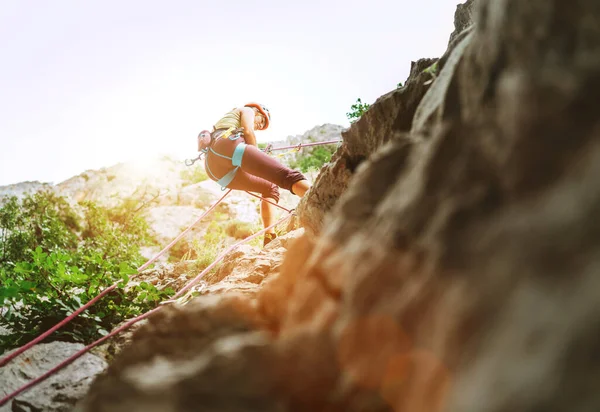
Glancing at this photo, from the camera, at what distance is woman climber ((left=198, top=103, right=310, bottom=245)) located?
5566mm

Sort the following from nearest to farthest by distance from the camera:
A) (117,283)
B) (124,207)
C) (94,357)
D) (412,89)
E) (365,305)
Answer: (365,305)
(412,89)
(94,357)
(117,283)
(124,207)

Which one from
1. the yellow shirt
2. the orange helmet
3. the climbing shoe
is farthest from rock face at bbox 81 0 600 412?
the orange helmet

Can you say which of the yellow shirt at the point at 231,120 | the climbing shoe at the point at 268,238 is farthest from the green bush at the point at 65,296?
the yellow shirt at the point at 231,120

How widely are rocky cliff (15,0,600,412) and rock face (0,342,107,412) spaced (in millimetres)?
1606

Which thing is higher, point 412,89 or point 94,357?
point 412,89

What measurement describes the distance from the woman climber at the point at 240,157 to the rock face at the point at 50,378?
132 inches

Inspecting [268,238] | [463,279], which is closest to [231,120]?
[268,238]

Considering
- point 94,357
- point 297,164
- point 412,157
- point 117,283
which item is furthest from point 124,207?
point 412,157

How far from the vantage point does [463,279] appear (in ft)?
3.06

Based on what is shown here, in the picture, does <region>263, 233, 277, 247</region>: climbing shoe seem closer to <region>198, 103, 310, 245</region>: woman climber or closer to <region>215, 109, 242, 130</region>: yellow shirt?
<region>198, 103, 310, 245</region>: woman climber

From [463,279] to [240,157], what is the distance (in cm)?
507

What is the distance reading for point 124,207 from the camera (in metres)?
11.9

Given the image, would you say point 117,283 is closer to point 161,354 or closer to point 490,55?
point 161,354

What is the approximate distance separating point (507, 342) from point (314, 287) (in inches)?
26.9
